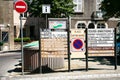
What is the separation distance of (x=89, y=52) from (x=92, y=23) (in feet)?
110

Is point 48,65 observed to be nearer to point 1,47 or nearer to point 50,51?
point 50,51

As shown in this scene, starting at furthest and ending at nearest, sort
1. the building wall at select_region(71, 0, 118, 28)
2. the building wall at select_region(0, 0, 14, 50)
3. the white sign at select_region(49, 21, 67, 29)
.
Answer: the building wall at select_region(71, 0, 118, 28), the building wall at select_region(0, 0, 14, 50), the white sign at select_region(49, 21, 67, 29)

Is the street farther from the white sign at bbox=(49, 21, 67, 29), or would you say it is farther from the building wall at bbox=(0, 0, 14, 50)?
the building wall at bbox=(0, 0, 14, 50)

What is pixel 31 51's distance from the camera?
51.8ft

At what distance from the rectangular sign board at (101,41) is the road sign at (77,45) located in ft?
0.98

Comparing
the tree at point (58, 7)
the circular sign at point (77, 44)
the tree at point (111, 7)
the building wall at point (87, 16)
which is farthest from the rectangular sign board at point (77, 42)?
the building wall at point (87, 16)

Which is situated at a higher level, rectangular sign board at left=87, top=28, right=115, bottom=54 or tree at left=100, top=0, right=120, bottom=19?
tree at left=100, top=0, right=120, bottom=19

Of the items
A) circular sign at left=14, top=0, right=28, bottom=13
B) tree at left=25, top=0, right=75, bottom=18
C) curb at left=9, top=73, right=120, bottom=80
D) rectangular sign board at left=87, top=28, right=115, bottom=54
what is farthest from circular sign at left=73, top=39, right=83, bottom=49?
tree at left=25, top=0, right=75, bottom=18

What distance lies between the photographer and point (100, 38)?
1510 cm

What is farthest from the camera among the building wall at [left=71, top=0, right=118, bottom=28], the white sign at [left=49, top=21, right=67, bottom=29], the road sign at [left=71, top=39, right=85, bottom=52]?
the building wall at [left=71, top=0, right=118, bottom=28]

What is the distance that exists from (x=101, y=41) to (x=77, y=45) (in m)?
1.01

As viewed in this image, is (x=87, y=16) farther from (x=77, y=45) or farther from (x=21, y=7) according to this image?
(x=21, y=7)

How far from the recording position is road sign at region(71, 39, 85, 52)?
15.0 m

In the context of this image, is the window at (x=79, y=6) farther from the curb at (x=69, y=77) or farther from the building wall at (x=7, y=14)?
the curb at (x=69, y=77)
